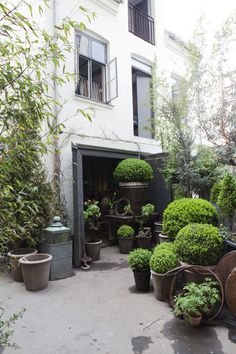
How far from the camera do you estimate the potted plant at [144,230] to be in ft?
20.2

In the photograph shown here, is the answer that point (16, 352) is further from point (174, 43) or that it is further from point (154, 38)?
point (174, 43)

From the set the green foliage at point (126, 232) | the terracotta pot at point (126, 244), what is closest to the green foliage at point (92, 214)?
the green foliage at point (126, 232)

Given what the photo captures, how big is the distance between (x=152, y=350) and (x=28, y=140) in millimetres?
2221

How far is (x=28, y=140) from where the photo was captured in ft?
6.13

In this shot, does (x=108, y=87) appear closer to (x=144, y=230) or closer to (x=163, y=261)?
(x=144, y=230)

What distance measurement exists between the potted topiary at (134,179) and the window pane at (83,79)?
6.44 ft

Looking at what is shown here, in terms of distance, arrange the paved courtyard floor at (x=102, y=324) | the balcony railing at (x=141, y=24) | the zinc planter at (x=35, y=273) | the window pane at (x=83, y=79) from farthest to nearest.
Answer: the balcony railing at (x=141, y=24)
the window pane at (x=83, y=79)
the zinc planter at (x=35, y=273)
the paved courtyard floor at (x=102, y=324)

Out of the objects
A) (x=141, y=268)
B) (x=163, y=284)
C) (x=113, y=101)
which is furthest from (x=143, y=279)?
(x=113, y=101)

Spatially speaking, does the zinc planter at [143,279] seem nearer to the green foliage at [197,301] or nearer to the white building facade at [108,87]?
the green foliage at [197,301]

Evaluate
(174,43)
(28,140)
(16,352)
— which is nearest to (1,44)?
(28,140)

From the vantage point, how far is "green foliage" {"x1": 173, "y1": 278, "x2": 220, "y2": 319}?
111 inches

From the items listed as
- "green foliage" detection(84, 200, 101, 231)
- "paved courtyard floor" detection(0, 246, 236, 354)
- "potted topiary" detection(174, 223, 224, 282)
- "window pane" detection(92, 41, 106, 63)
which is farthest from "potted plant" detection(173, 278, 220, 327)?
"window pane" detection(92, 41, 106, 63)

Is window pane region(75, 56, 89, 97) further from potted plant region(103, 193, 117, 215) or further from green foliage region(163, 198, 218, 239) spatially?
green foliage region(163, 198, 218, 239)

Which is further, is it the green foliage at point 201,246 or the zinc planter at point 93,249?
the zinc planter at point 93,249
